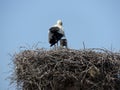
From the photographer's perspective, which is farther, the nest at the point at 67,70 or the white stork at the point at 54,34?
the white stork at the point at 54,34

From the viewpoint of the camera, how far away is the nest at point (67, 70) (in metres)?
7.21

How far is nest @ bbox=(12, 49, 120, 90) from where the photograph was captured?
721 cm

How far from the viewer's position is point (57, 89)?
732 centimetres

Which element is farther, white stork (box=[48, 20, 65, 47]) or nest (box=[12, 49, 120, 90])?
white stork (box=[48, 20, 65, 47])

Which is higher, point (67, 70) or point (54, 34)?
point (54, 34)

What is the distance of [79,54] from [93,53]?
0.32 meters

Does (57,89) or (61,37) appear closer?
(57,89)

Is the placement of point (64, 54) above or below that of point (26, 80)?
above

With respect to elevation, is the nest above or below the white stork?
below

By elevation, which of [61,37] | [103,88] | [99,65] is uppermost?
[61,37]

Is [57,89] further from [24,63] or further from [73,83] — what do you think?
[24,63]

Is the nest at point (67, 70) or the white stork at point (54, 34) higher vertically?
the white stork at point (54, 34)

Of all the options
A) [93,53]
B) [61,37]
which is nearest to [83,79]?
[93,53]

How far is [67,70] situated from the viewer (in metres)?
7.26
